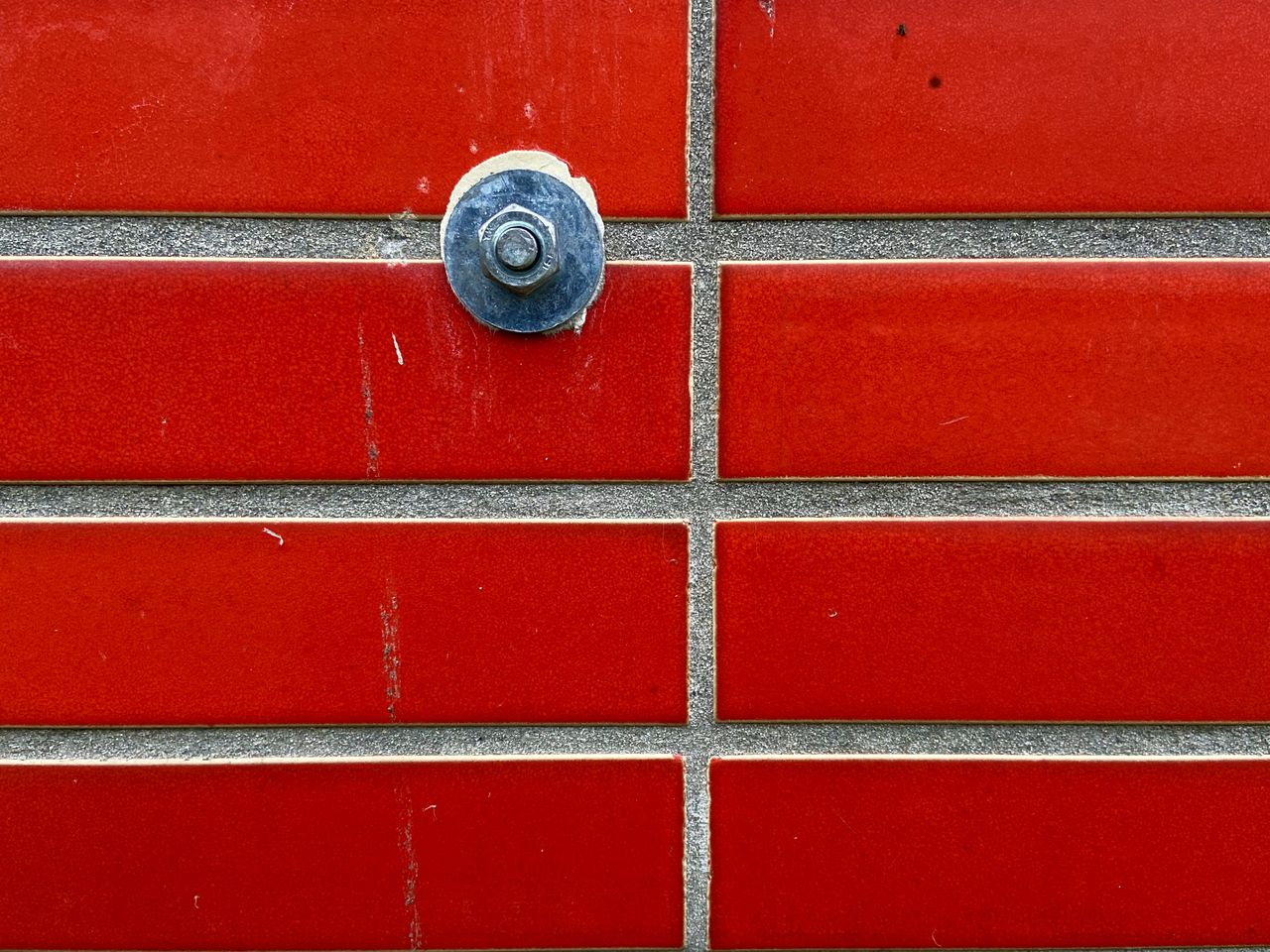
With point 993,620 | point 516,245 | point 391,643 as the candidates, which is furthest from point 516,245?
point 993,620

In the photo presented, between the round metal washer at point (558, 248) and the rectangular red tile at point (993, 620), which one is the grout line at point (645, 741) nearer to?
the rectangular red tile at point (993, 620)

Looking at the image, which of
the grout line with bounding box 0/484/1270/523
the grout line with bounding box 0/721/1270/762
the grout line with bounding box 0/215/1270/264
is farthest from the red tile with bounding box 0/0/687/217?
the grout line with bounding box 0/721/1270/762

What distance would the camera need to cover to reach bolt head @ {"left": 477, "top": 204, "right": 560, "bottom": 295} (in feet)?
2.13

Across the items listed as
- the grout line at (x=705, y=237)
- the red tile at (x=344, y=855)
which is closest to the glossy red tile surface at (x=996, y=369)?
the grout line at (x=705, y=237)

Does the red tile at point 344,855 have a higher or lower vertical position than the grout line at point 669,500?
lower

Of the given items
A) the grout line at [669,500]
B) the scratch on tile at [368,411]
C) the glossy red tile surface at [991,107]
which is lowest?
the grout line at [669,500]

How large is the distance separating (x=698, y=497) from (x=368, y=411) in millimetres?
334

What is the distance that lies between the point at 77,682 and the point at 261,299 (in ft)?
1.42

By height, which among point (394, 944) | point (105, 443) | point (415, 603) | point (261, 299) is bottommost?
point (394, 944)

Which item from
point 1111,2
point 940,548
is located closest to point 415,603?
point 940,548

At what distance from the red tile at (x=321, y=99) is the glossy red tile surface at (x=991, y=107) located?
81mm

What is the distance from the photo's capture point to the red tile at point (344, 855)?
77 centimetres

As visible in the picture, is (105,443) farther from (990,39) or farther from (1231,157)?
(1231,157)

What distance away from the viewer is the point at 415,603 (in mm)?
745
